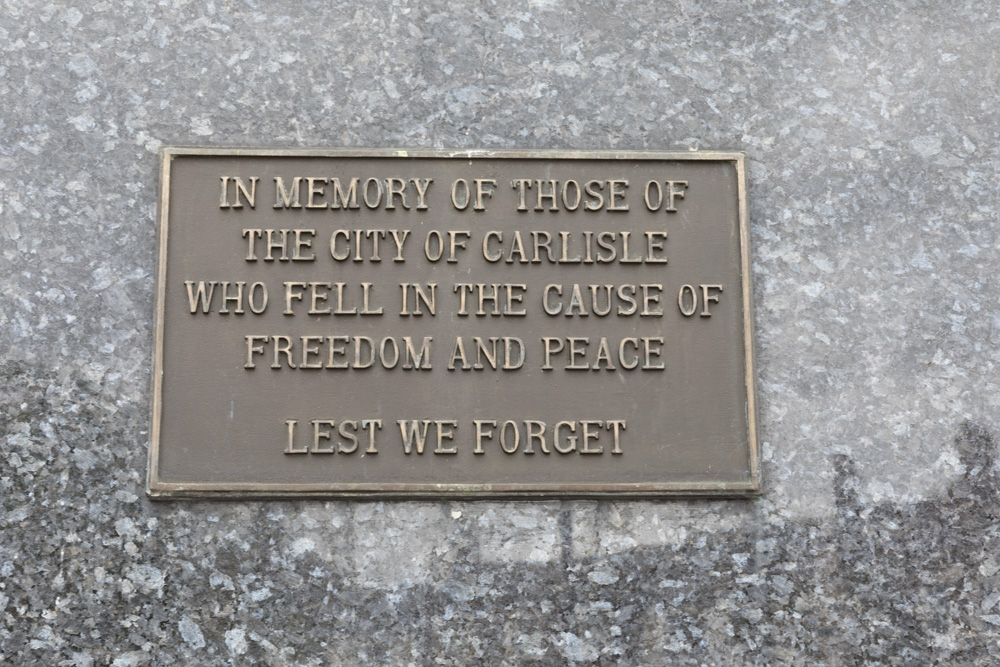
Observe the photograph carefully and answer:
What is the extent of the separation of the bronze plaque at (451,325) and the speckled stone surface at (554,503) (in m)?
0.11

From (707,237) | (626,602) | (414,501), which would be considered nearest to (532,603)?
(626,602)

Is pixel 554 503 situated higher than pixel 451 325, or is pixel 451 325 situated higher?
pixel 451 325

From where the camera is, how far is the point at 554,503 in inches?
137

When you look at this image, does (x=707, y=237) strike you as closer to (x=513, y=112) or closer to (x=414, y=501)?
(x=513, y=112)

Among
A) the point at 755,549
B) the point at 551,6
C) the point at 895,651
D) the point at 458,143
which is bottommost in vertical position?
the point at 895,651

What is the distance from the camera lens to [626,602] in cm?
341

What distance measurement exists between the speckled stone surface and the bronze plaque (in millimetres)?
112

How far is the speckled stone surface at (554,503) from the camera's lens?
3.38m

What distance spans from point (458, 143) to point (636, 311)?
91 cm

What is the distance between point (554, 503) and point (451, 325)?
0.72 metres

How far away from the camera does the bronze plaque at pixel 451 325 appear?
11.3 ft

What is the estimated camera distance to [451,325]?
3.53 m

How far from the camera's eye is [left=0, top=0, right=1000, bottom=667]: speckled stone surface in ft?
11.1

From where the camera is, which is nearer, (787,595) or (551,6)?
(787,595)
